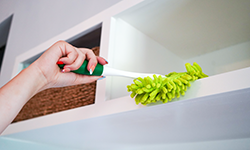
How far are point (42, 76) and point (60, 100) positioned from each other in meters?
0.29

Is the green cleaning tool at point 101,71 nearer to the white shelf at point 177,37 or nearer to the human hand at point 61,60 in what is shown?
the human hand at point 61,60

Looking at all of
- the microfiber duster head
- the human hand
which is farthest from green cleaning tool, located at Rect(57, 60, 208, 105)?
the human hand

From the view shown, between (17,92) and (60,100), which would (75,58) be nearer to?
(17,92)

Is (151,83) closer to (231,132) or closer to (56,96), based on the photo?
(231,132)

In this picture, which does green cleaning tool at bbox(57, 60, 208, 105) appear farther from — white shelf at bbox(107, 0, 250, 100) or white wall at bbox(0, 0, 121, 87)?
white wall at bbox(0, 0, 121, 87)

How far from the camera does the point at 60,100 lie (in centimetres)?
80

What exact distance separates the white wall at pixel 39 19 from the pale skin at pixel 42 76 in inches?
17.8

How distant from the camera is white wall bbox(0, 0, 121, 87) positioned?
1021 millimetres

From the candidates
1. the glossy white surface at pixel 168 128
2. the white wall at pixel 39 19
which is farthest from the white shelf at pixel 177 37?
the white wall at pixel 39 19

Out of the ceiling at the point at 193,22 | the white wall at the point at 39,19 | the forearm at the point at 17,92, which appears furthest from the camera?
the white wall at the point at 39,19

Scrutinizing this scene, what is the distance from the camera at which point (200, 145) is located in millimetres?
773

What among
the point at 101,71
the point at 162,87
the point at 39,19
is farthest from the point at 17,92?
the point at 39,19

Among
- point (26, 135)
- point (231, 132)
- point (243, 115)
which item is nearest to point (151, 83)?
point (243, 115)

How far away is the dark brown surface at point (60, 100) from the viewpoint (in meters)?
0.72
